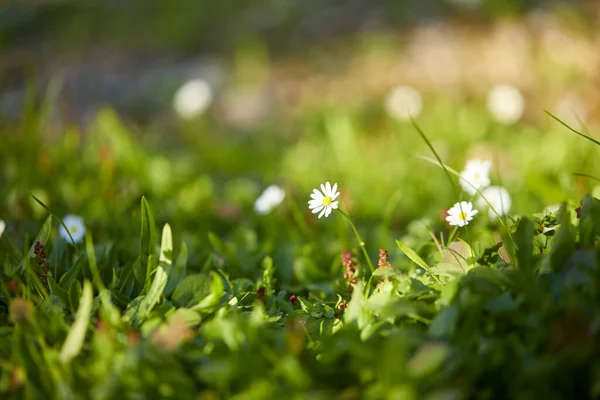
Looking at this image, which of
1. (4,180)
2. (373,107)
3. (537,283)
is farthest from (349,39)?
(537,283)

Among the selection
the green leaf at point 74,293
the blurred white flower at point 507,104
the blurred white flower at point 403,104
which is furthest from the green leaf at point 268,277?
the blurred white flower at point 403,104

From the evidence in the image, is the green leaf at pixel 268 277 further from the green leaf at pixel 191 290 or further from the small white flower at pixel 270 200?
the small white flower at pixel 270 200

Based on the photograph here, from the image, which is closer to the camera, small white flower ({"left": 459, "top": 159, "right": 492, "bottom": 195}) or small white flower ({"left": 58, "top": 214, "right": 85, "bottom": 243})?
small white flower ({"left": 459, "top": 159, "right": 492, "bottom": 195})

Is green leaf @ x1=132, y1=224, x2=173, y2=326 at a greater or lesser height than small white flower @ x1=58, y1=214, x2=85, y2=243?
greater

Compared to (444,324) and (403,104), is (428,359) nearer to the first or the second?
(444,324)

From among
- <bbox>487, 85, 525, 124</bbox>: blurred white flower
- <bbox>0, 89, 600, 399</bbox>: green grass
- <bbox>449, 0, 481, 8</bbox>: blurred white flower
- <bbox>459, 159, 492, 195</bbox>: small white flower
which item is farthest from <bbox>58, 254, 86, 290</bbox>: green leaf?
<bbox>449, 0, 481, 8</bbox>: blurred white flower

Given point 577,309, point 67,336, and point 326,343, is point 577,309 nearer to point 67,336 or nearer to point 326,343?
point 326,343

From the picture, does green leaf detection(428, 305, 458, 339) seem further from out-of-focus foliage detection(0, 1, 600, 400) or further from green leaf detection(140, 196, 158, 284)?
green leaf detection(140, 196, 158, 284)
